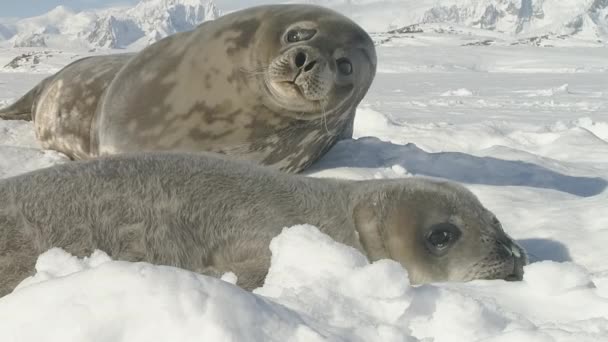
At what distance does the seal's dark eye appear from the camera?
3.52m

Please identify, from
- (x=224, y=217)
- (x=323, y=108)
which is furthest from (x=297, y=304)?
(x=323, y=108)

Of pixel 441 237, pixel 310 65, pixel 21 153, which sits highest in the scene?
pixel 310 65

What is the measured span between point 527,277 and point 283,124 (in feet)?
6.91

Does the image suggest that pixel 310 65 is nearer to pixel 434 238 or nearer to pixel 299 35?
pixel 299 35

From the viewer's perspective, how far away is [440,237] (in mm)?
2186

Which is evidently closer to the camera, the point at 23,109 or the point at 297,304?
the point at 297,304

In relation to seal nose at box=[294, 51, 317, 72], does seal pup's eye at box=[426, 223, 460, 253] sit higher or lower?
lower

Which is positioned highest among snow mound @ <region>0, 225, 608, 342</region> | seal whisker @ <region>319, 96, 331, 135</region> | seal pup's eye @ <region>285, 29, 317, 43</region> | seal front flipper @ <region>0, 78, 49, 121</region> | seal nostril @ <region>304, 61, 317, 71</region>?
snow mound @ <region>0, 225, 608, 342</region>

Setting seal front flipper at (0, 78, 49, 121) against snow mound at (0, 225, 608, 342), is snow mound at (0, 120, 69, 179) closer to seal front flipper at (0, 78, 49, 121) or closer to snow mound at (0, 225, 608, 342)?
seal front flipper at (0, 78, 49, 121)

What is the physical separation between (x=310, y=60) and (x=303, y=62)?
0.13 ft

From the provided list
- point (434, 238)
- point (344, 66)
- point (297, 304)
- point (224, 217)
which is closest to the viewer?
point (297, 304)

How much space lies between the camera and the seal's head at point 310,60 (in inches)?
132

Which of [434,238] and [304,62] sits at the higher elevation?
[304,62]

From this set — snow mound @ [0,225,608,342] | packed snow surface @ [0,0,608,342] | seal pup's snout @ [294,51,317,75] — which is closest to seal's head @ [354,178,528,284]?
packed snow surface @ [0,0,608,342]
